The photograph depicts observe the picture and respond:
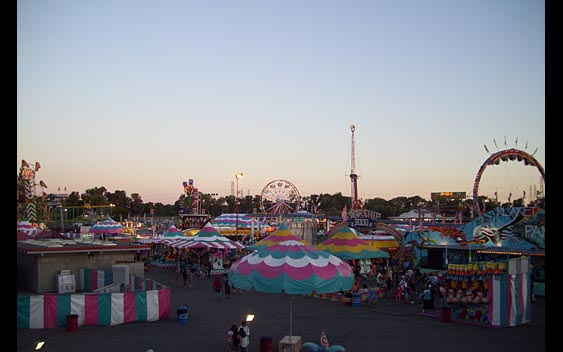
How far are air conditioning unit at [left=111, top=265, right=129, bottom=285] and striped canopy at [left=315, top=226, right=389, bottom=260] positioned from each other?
32.6 ft

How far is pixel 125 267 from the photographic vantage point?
758 inches

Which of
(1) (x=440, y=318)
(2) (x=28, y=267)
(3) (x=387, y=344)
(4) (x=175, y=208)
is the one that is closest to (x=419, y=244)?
(1) (x=440, y=318)

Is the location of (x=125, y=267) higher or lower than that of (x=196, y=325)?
higher

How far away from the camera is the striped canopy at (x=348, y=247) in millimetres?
25062

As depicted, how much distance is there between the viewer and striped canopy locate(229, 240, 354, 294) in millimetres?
12289

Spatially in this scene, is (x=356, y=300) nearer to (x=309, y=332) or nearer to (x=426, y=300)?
(x=426, y=300)

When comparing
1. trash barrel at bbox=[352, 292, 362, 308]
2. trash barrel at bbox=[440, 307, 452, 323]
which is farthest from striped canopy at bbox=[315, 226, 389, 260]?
trash barrel at bbox=[440, 307, 452, 323]

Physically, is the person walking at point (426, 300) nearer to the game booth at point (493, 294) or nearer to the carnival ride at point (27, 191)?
the game booth at point (493, 294)

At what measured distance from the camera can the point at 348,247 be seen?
25469 mm

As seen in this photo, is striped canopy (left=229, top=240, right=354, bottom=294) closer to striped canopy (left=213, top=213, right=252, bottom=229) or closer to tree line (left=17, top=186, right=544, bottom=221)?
striped canopy (left=213, top=213, right=252, bottom=229)

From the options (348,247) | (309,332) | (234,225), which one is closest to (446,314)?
(309,332)
